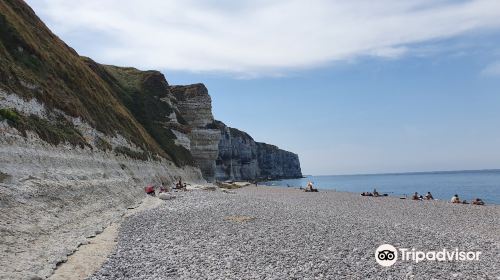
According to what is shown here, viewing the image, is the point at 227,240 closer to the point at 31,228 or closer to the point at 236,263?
the point at 236,263

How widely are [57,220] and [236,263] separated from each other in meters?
9.24

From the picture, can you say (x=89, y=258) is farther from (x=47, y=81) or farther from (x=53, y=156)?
(x=47, y=81)

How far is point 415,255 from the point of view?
1550cm

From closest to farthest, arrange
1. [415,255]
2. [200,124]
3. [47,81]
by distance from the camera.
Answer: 1. [415,255]
2. [47,81]
3. [200,124]

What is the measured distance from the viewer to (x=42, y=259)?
13.5 metres

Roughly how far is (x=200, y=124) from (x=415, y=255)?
8316cm

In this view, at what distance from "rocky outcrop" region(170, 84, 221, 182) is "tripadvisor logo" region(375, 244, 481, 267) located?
80627 mm

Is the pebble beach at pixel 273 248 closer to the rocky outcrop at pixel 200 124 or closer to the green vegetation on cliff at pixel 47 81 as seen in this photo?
the green vegetation on cliff at pixel 47 81

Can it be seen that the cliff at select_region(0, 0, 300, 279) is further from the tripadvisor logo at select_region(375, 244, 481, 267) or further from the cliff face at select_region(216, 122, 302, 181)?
the cliff face at select_region(216, 122, 302, 181)

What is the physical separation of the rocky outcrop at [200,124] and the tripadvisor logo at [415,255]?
3174 inches

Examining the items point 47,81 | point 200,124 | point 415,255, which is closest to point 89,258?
point 415,255

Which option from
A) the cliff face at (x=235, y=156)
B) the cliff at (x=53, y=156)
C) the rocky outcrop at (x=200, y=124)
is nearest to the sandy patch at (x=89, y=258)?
the cliff at (x=53, y=156)

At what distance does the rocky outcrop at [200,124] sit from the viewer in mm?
95938

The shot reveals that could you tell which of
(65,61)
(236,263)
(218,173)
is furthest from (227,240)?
(218,173)
